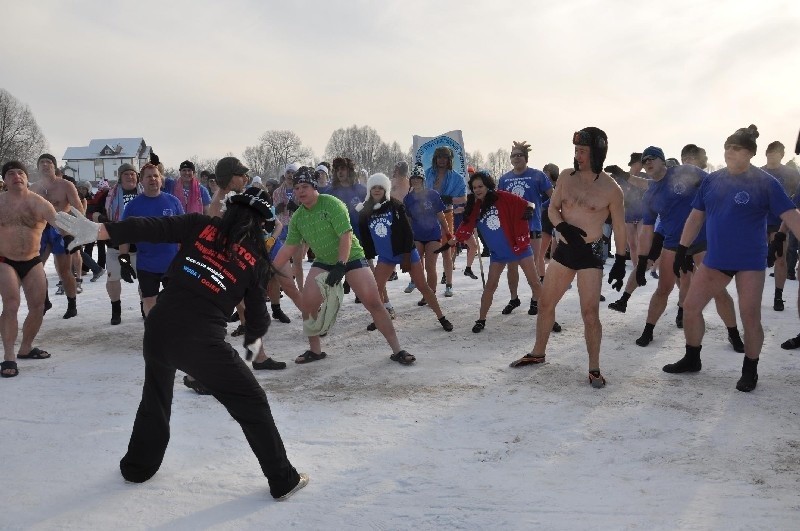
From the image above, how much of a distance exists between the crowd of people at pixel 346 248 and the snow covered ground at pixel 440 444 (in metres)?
0.23

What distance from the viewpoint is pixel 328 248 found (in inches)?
224

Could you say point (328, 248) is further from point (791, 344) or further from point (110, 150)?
point (110, 150)

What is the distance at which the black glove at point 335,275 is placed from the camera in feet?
17.5

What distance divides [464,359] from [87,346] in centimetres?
423

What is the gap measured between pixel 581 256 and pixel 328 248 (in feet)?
7.56

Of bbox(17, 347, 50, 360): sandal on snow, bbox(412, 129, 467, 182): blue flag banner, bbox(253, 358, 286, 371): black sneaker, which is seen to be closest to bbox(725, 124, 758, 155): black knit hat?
bbox(253, 358, 286, 371): black sneaker

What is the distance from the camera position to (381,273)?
761cm

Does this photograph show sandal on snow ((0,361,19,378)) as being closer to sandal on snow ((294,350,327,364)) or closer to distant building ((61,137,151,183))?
sandal on snow ((294,350,327,364))

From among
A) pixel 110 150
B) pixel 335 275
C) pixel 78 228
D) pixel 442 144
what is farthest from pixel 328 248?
pixel 110 150

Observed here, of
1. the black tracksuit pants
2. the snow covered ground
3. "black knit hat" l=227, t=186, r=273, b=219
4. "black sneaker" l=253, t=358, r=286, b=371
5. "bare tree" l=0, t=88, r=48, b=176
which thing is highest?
"bare tree" l=0, t=88, r=48, b=176

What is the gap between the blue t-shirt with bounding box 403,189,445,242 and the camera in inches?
333

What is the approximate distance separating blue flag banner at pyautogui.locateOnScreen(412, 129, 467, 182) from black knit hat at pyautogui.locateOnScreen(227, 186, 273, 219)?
11055 mm

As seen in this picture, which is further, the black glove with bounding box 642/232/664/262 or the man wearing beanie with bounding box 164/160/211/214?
the man wearing beanie with bounding box 164/160/211/214

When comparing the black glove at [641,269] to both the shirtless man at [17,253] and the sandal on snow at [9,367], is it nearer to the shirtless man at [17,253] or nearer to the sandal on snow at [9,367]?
the shirtless man at [17,253]
